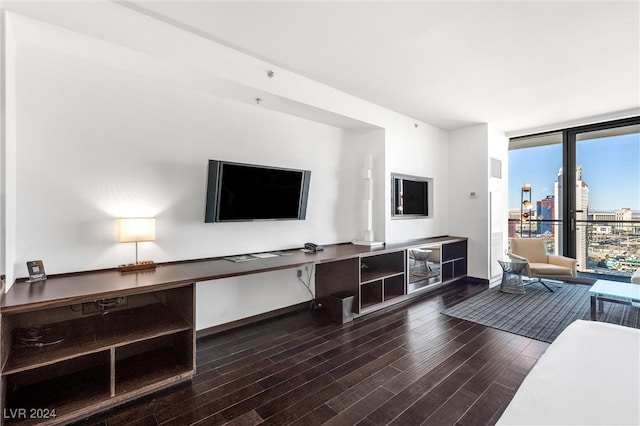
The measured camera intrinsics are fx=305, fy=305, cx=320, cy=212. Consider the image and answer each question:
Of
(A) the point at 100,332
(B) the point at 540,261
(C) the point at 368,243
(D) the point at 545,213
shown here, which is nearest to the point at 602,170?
(D) the point at 545,213

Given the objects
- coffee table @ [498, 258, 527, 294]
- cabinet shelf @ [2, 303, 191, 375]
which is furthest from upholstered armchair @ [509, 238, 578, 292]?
cabinet shelf @ [2, 303, 191, 375]

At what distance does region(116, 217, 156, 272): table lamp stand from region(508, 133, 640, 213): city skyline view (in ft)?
20.4

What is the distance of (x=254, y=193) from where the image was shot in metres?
3.17

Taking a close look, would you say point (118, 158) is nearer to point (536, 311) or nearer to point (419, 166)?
point (419, 166)

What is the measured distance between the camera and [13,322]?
2.01 metres

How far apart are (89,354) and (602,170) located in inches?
276

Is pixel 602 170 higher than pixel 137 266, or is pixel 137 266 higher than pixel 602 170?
pixel 602 170

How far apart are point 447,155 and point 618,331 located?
4381 millimetres

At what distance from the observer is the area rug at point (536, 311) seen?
3.23m

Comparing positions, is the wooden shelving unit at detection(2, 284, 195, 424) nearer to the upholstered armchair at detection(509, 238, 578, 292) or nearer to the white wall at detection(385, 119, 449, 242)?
the white wall at detection(385, 119, 449, 242)

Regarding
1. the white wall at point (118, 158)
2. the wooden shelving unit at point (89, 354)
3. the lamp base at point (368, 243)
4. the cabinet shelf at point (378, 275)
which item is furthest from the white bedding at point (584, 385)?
the white wall at point (118, 158)

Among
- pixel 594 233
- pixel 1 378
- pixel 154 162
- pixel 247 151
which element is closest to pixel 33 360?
pixel 1 378

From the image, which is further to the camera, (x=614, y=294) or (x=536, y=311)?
(x=536, y=311)

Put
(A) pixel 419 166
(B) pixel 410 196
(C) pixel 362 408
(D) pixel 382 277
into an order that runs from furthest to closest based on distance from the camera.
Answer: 1. (A) pixel 419 166
2. (B) pixel 410 196
3. (D) pixel 382 277
4. (C) pixel 362 408
